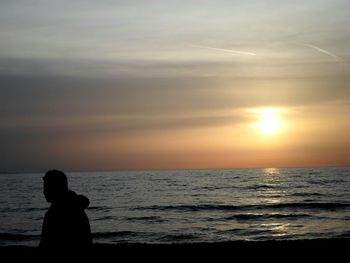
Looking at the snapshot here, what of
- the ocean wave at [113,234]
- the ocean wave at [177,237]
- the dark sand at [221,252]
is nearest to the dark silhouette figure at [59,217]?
the dark sand at [221,252]

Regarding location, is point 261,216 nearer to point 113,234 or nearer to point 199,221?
point 199,221

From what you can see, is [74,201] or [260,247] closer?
[74,201]

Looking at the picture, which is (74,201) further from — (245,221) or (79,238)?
(245,221)

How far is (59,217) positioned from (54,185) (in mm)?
329

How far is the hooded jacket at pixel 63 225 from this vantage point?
14.1ft

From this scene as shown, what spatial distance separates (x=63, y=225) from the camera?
433 cm

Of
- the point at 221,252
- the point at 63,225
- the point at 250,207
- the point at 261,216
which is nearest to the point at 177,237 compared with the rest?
the point at 221,252

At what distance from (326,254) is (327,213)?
20.1 meters

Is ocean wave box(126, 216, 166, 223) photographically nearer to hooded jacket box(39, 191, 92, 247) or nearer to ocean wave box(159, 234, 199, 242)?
ocean wave box(159, 234, 199, 242)

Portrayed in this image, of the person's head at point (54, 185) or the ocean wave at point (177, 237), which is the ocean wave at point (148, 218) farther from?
the person's head at point (54, 185)

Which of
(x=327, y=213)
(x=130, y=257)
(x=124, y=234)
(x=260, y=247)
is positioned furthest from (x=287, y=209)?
(x=130, y=257)

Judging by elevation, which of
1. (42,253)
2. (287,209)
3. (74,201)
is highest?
(74,201)

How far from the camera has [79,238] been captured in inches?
173

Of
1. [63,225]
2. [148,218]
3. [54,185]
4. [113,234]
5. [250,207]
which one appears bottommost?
[250,207]
